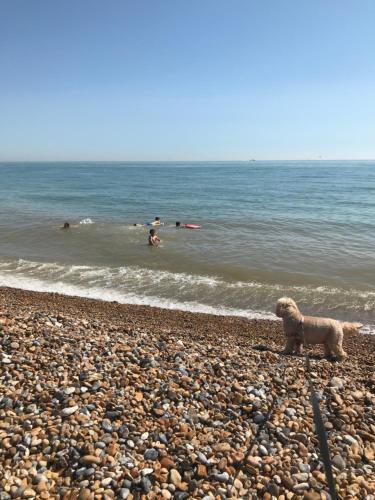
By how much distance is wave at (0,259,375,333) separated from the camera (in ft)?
39.4

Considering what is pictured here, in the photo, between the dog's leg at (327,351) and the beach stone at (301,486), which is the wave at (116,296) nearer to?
the dog's leg at (327,351)

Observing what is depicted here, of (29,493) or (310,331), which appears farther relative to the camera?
(310,331)

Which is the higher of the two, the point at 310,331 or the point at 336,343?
the point at 310,331

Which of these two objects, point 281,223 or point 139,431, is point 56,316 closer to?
point 139,431

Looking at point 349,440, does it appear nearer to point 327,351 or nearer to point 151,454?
point 151,454

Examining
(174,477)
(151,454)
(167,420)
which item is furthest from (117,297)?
(174,477)

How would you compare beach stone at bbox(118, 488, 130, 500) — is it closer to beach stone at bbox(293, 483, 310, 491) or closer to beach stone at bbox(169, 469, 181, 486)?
beach stone at bbox(169, 469, 181, 486)

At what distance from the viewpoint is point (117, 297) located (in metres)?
12.8

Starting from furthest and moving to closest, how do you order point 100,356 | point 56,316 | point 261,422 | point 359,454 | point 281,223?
point 281,223
point 56,316
point 100,356
point 261,422
point 359,454

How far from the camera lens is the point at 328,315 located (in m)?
11.6

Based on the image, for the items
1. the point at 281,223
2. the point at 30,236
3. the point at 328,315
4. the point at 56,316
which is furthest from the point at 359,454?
the point at 281,223

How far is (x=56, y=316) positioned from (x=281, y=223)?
2251cm

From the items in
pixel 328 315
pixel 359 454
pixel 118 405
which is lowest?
pixel 328 315

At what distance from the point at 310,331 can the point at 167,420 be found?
4.23m
